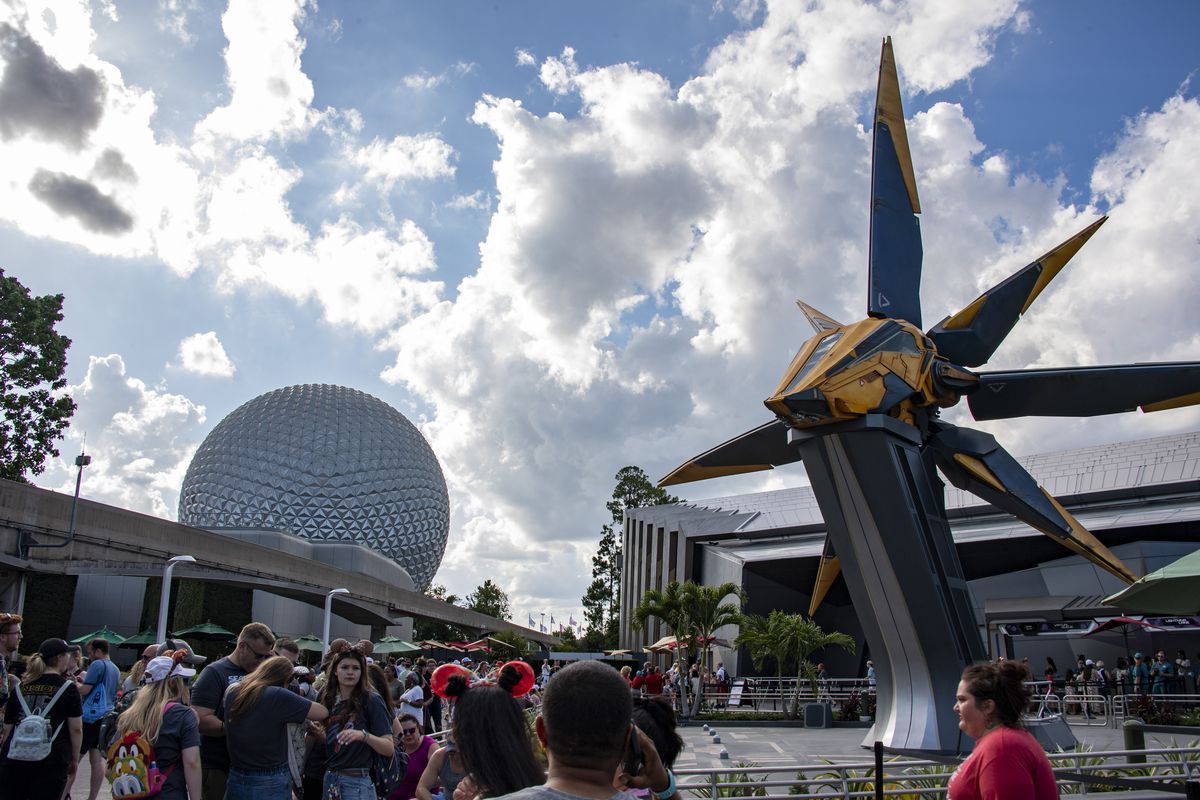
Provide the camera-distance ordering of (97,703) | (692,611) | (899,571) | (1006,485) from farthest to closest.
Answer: (692,611)
(1006,485)
(899,571)
(97,703)

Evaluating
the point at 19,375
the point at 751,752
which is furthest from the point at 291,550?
the point at 751,752

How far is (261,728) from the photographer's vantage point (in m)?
5.09

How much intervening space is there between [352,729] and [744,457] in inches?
471

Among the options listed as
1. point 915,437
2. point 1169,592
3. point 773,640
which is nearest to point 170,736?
point 1169,592

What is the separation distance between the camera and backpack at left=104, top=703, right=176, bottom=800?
4.88 meters

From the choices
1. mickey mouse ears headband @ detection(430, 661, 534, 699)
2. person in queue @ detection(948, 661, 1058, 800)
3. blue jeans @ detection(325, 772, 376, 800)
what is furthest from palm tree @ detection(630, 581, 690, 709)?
person in queue @ detection(948, 661, 1058, 800)

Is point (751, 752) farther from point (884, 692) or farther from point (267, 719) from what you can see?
point (267, 719)

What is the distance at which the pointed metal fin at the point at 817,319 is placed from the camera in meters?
14.8

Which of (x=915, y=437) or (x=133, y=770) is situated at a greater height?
(x=915, y=437)

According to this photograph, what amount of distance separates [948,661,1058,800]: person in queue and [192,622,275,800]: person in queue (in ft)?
12.7

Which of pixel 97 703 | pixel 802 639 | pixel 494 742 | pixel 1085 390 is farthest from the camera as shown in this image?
pixel 802 639

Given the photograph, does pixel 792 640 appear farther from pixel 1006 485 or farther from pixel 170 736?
pixel 170 736

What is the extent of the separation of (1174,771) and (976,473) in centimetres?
491

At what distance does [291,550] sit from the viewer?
38.8 metres
